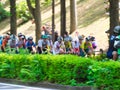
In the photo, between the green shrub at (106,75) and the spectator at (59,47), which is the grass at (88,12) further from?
the green shrub at (106,75)

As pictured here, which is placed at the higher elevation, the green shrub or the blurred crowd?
the blurred crowd

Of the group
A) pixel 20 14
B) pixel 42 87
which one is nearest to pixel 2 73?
pixel 42 87

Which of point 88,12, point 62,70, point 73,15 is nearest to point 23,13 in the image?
point 88,12

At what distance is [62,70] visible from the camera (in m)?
16.3

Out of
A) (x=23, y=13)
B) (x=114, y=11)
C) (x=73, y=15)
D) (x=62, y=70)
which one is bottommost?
(x=62, y=70)

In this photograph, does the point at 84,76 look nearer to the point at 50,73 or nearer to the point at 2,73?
the point at 50,73

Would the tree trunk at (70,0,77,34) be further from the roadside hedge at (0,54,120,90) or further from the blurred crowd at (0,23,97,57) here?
the roadside hedge at (0,54,120,90)

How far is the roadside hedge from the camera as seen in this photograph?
575 inches

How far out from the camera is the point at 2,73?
1906cm

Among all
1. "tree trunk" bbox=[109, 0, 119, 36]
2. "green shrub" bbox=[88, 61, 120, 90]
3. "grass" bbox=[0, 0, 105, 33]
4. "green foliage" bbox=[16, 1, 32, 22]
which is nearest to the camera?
"green shrub" bbox=[88, 61, 120, 90]

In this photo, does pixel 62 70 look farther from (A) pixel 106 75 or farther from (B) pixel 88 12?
(B) pixel 88 12

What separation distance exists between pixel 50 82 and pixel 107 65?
2.83m

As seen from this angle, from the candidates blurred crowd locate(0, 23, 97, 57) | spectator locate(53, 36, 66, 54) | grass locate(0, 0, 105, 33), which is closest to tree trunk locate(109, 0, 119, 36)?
blurred crowd locate(0, 23, 97, 57)

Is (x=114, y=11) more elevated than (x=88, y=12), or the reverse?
(x=88, y=12)
